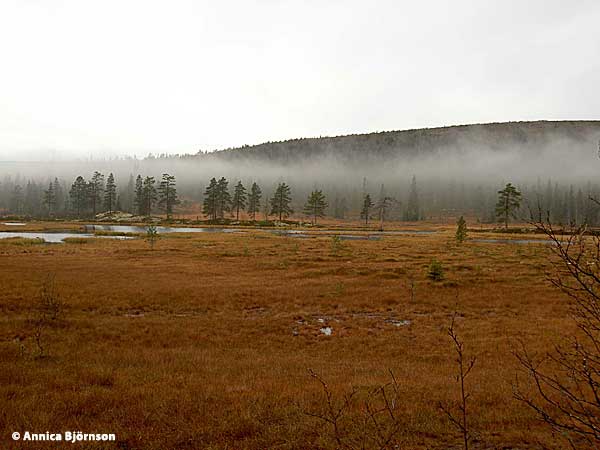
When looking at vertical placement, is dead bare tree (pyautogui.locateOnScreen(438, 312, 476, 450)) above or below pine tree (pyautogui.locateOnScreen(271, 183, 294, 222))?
below

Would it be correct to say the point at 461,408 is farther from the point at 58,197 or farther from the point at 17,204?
the point at 17,204

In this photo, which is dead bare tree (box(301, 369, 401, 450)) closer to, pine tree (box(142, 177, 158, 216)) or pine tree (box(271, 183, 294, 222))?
pine tree (box(271, 183, 294, 222))

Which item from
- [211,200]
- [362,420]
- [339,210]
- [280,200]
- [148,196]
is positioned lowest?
[362,420]

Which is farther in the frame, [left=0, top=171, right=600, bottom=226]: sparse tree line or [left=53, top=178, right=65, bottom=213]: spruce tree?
[left=53, top=178, right=65, bottom=213]: spruce tree

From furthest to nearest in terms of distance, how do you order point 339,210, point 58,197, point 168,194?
point 339,210
point 58,197
point 168,194

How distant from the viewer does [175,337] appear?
13570mm

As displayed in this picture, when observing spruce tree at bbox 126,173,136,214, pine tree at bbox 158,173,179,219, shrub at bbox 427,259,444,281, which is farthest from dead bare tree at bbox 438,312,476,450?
spruce tree at bbox 126,173,136,214

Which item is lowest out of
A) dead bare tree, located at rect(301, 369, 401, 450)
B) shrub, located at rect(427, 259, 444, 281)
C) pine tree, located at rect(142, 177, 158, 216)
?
shrub, located at rect(427, 259, 444, 281)

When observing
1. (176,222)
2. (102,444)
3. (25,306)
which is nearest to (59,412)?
(102,444)

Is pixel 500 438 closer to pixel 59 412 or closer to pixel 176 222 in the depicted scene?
pixel 59 412

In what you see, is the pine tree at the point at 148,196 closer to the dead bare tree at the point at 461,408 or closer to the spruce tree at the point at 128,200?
the spruce tree at the point at 128,200

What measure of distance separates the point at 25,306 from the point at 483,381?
59.5ft

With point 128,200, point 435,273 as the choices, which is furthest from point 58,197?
point 435,273

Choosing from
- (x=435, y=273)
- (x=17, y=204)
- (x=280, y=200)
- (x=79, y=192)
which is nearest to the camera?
(x=435, y=273)
